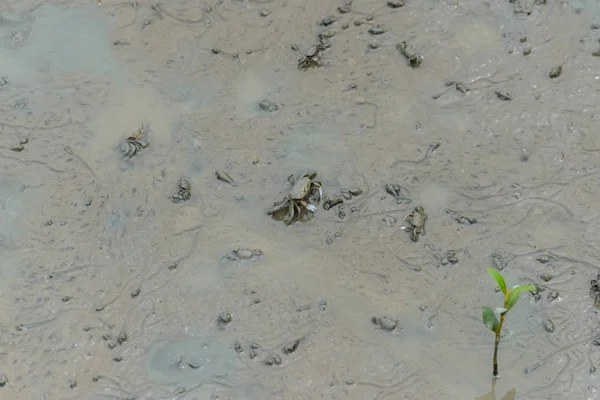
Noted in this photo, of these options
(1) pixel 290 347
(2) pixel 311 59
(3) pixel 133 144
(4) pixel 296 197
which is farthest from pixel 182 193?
(2) pixel 311 59

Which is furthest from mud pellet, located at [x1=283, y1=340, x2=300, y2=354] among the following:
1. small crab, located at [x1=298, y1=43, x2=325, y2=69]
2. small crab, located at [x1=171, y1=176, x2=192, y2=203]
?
small crab, located at [x1=298, y1=43, x2=325, y2=69]

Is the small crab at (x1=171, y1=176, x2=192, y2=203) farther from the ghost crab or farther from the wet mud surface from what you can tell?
the ghost crab

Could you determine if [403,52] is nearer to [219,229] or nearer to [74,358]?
[219,229]

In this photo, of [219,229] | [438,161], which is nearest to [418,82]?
[438,161]

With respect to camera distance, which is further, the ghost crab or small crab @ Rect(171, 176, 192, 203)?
small crab @ Rect(171, 176, 192, 203)

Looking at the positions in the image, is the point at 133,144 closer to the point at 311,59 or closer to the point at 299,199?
the point at 299,199

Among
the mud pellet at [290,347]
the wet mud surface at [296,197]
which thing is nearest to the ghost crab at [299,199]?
the wet mud surface at [296,197]
